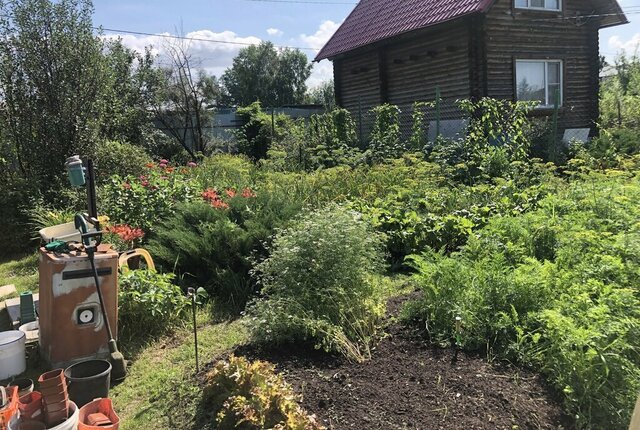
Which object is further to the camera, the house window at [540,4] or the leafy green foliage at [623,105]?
the leafy green foliage at [623,105]

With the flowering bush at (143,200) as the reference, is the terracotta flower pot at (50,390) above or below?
below

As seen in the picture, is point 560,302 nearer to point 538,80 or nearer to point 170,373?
point 170,373

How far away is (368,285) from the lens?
346 cm

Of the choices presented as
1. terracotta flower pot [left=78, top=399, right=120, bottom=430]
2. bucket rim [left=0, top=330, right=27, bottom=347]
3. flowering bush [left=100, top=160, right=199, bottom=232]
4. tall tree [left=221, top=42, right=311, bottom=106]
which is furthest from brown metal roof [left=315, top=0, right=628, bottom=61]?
tall tree [left=221, top=42, right=311, bottom=106]

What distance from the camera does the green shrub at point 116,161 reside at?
8312 mm

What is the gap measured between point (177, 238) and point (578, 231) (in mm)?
3537

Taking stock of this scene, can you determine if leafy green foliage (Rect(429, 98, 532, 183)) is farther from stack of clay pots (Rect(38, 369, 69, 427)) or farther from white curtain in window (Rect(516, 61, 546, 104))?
stack of clay pots (Rect(38, 369, 69, 427))

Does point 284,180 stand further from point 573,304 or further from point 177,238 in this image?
point 573,304

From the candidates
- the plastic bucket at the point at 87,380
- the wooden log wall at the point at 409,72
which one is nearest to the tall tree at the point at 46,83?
the plastic bucket at the point at 87,380

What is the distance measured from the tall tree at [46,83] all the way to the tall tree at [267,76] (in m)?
40.4

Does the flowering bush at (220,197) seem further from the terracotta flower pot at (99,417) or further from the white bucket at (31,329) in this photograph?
the terracotta flower pot at (99,417)

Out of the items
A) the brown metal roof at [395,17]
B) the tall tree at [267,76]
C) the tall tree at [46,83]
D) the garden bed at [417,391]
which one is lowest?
the garden bed at [417,391]

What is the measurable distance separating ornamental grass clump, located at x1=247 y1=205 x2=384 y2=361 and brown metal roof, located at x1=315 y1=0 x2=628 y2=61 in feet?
34.1

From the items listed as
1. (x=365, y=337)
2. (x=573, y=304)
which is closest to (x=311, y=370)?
(x=365, y=337)
